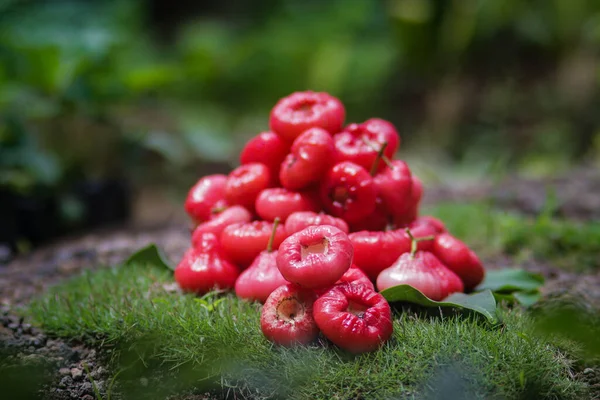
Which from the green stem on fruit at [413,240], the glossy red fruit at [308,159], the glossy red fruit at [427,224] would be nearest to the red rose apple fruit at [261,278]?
the glossy red fruit at [308,159]

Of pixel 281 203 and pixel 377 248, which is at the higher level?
pixel 281 203

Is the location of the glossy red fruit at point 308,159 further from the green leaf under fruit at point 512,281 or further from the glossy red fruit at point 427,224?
the green leaf under fruit at point 512,281

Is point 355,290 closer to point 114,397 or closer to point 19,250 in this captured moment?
point 114,397

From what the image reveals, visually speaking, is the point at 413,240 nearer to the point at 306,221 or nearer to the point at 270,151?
the point at 306,221

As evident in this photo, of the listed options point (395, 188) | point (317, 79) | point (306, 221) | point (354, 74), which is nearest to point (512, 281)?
point (395, 188)

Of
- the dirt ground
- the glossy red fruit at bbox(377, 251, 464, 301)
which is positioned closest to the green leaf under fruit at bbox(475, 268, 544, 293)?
the dirt ground
